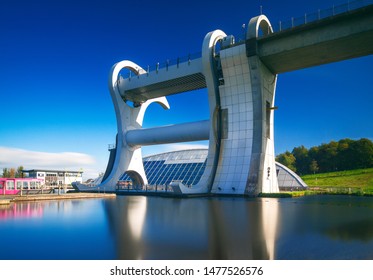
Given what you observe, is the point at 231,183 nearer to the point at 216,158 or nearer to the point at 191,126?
the point at 216,158

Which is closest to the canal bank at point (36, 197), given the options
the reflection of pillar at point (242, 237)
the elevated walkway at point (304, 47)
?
the elevated walkway at point (304, 47)

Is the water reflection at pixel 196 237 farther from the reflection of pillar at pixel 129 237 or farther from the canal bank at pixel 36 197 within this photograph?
the canal bank at pixel 36 197

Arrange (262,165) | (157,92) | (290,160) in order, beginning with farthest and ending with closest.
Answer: (290,160) < (157,92) < (262,165)

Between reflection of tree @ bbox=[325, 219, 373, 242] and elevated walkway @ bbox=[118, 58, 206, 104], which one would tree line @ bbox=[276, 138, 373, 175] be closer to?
elevated walkway @ bbox=[118, 58, 206, 104]

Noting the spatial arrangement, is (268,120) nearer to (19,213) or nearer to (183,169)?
(183,169)

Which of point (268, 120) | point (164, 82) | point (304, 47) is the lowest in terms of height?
A: point (268, 120)

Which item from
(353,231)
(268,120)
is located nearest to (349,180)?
(268,120)

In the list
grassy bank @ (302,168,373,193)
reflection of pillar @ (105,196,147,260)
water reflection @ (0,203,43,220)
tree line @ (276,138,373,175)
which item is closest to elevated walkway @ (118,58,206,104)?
water reflection @ (0,203,43,220)

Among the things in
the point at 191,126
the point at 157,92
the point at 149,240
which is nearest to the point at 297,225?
the point at 149,240
